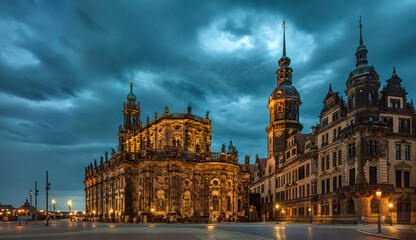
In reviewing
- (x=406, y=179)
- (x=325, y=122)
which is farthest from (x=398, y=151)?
(x=325, y=122)

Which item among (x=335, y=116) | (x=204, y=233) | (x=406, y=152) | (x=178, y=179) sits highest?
(x=335, y=116)

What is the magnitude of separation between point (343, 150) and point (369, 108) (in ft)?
22.4

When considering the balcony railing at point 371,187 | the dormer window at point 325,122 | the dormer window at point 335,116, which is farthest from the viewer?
the dormer window at point 325,122

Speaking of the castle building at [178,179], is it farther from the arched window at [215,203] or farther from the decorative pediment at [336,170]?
the decorative pediment at [336,170]

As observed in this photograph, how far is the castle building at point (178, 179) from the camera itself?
6950 cm

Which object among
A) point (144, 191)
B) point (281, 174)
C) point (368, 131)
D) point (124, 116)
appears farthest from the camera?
point (124, 116)

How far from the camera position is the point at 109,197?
83.6 m

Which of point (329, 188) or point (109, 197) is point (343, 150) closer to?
point (329, 188)

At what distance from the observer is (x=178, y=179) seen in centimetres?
7038

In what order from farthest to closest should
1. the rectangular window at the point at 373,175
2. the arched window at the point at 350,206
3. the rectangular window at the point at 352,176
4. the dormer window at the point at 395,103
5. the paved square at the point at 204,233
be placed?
the dormer window at the point at 395,103 < the arched window at the point at 350,206 < the rectangular window at the point at 352,176 < the rectangular window at the point at 373,175 < the paved square at the point at 204,233

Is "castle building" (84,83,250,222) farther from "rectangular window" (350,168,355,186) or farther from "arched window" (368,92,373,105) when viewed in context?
"arched window" (368,92,373,105)

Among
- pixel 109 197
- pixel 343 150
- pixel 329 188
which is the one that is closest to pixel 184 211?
pixel 109 197

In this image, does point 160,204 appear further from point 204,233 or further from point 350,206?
point 204,233

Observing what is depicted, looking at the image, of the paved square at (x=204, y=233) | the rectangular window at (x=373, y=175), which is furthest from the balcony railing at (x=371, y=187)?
the paved square at (x=204, y=233)
